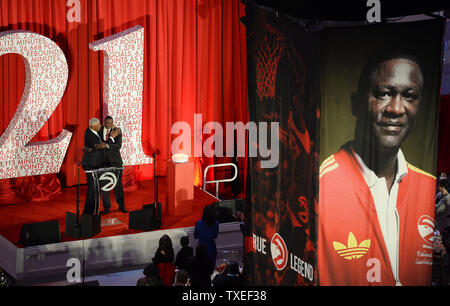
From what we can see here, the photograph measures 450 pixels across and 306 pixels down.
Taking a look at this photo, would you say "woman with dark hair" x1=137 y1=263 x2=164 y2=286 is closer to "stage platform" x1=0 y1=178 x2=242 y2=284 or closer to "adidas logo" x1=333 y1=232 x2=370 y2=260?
"adidas logo" x1=333 y1=232 x2=370 y2=260

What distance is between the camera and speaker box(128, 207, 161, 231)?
788 cm

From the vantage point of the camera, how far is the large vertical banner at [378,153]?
5.27 meters

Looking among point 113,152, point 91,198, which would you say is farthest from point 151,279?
point 113,152

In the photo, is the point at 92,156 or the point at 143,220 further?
the point at 92,156

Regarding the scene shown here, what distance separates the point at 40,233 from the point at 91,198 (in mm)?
1034

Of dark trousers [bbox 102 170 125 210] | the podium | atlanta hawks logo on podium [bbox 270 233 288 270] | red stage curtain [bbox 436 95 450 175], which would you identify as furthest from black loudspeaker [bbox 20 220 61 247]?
red stage curtain [bbox 436 95 450 175]

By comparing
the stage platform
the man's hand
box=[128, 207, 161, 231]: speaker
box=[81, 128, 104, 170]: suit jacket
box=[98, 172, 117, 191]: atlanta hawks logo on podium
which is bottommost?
the stage platform

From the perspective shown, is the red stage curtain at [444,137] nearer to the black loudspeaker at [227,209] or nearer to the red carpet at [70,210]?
the black loudspeaker at [227,209]

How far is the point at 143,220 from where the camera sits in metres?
7.90

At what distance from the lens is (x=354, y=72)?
17.3 feet

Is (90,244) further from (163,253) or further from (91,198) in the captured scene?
(163,253)
